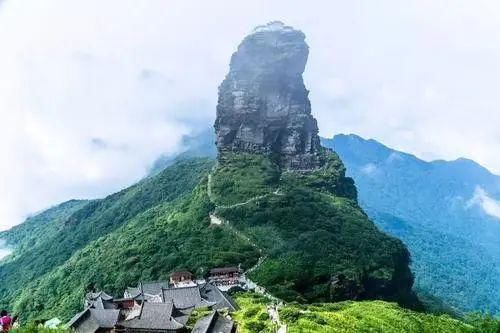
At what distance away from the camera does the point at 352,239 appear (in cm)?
11294

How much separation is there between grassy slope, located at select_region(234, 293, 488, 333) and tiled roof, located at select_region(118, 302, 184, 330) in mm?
6363

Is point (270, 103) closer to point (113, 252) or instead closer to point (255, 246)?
point (113, 252)

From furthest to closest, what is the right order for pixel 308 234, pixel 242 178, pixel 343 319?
pixel 242 178, pixel 308 234, pixel 343 319

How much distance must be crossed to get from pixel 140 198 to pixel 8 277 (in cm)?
3778

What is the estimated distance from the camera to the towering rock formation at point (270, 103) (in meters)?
150

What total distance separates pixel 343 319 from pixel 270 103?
88701 millimetres

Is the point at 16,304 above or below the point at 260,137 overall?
below

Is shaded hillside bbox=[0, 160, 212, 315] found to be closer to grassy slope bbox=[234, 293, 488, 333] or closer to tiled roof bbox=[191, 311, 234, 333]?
grassy slope bbox=[234, 293, 488, 333]

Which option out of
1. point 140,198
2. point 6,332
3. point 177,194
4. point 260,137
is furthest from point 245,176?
point 6,332

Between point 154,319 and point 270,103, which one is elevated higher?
point 270,103

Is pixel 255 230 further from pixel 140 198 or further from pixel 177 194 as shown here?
pixel 140 198

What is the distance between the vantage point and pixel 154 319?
61.6 metres

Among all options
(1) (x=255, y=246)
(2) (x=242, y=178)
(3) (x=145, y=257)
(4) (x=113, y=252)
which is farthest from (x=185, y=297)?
(2) (x=242, y=178)

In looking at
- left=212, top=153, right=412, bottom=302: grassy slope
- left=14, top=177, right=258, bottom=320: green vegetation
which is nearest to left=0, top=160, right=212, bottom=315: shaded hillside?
left=14, top=177, right=258, bottom=320: green vegetation
